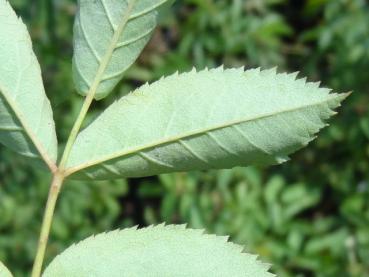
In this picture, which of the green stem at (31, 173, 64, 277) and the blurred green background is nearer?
the green stem at (31, 173, 64, 277)

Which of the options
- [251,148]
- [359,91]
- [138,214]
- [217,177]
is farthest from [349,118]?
[251,148]

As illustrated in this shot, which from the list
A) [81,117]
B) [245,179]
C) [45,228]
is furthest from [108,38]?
[245,179]

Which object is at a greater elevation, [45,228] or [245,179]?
[45,228]

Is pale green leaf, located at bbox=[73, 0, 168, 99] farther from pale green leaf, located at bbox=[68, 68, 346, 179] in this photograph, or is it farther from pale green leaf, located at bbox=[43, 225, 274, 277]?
pale green leaf, located at bbox=[43, 225, 274, 277]

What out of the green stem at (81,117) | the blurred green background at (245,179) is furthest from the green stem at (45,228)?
the blurred green background at (245,179)

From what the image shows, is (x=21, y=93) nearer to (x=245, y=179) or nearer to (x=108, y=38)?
(x=108, y=38)

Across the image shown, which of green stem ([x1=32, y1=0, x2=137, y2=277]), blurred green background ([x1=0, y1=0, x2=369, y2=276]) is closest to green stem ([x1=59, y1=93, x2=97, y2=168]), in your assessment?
green stem ([x1=32, y1=0, x2=137, y2=277])
